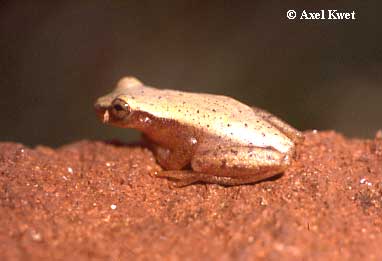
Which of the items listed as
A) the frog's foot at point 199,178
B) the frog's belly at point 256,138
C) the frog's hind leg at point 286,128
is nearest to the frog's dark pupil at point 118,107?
the frog's foot at point 199,178

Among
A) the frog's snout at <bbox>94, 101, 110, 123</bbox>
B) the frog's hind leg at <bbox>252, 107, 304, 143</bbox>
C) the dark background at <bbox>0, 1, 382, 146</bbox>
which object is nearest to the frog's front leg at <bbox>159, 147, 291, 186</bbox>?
the frog's hind leg at <bbox>252, 107, 304, 143</bbox>

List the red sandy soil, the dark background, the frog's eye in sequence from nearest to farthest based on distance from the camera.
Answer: the red sandy soil → the frog's eye → the dark background

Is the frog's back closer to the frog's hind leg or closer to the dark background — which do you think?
the frog's hind leg

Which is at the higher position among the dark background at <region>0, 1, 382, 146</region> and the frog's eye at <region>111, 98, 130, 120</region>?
the dark background at <region>0, 1, 382, 146</region>

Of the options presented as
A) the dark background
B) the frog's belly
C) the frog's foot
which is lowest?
the frog's foot

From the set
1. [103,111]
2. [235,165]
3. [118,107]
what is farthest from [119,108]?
[235,165]

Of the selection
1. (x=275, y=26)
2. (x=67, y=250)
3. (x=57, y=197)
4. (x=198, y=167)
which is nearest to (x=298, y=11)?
(x=275, y=26)

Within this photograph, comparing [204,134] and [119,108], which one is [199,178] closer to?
[204,134]
